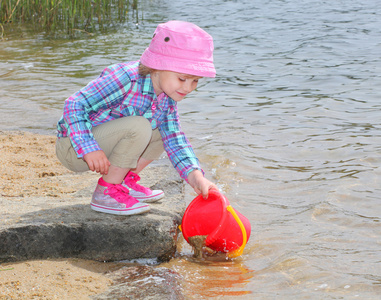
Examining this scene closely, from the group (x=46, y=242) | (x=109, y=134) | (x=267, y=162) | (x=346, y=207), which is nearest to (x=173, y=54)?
(x=109, y=134)

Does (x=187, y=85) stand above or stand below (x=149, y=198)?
above

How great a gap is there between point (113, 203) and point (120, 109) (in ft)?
1.54

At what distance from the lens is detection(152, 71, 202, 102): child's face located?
8.18ft

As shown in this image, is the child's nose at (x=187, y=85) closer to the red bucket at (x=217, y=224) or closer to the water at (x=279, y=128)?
the red bucket at (x=217, y=224)

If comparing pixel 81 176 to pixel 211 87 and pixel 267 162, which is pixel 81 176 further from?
pixel 211 87

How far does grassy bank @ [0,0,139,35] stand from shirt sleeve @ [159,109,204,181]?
6.62 metres

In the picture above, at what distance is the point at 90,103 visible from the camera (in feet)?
8.25

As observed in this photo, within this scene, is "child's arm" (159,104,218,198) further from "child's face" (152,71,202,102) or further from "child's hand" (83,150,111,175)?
"child's hand" (83,150,111,175)

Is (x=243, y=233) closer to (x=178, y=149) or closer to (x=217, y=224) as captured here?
(x=217, y=224)

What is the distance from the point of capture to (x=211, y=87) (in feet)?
21.0

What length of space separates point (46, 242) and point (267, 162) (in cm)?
205

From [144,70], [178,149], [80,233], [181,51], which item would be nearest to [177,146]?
[178,149]

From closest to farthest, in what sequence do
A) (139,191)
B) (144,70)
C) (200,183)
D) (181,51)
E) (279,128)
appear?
(181,51)
(144,70)
(200,183)
(139,191)
(279,128)

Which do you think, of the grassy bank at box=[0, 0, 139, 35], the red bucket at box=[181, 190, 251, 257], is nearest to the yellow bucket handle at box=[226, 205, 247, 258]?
the red bucket at box=[181, 190, 251, 257]
